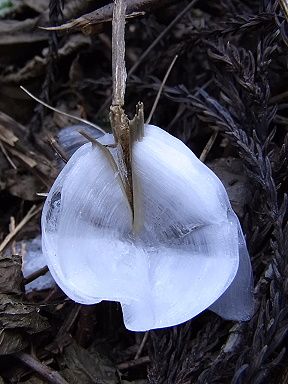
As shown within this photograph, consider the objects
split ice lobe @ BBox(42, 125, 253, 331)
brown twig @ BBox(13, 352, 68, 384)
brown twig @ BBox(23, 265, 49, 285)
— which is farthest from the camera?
brown twig @ BBox(23, 265, 49, 285)

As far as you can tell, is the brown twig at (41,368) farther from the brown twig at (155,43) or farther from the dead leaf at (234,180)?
the brown twig at (155,43)

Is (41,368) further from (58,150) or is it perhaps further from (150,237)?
(58,150)

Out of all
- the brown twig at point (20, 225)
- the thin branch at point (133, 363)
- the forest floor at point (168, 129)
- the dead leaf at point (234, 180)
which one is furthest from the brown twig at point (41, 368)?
the dead leaf at point (234, 180)

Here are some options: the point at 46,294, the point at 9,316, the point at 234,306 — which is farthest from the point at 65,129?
the point at 234,306

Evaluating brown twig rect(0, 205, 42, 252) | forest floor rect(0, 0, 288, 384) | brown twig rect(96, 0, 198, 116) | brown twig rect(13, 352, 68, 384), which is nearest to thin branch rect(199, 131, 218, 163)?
forest floor rect(0, 0, 288, 384)

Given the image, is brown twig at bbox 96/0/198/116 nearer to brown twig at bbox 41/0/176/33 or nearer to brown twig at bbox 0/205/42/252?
brown twig at bbox 41/0/176/33

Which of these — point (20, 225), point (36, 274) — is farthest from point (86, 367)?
point (20, 225)

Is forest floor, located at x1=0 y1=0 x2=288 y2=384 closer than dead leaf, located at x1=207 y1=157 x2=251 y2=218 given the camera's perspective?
Yes
